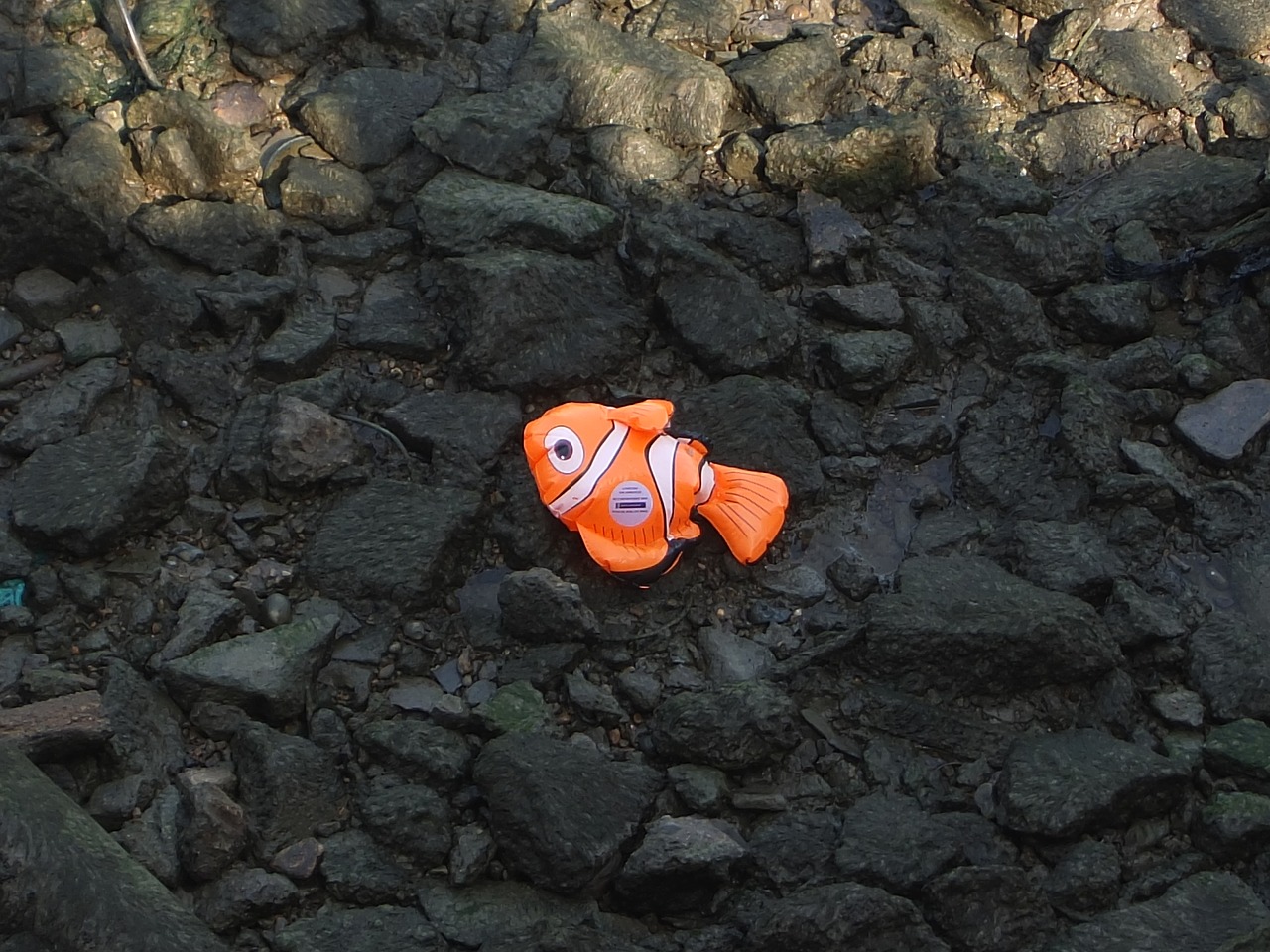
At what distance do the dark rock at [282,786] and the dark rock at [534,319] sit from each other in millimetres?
1123

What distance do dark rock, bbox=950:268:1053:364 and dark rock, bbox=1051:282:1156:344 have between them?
0.07 metres

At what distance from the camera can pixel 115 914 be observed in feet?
8.46

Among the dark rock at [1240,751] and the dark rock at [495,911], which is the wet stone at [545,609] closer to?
the dark rock at [495,911]

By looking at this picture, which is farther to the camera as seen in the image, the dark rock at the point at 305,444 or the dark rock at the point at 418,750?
the dark rock at the point at 305,444

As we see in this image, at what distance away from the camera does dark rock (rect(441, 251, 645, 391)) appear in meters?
3.69

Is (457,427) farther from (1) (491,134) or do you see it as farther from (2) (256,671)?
(1) (491,134)

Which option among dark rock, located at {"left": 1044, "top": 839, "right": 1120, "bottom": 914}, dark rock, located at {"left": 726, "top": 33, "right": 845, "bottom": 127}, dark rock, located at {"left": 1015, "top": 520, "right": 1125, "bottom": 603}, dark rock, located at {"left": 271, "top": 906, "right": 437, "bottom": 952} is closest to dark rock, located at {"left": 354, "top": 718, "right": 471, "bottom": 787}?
dark rock, located at {"left": 271, "top": 906, "right": 437, "bottom": 952}

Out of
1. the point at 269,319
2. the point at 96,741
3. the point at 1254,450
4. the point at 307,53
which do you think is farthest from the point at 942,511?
the point at 307,53

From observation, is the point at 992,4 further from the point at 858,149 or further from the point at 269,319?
the point at 269,319

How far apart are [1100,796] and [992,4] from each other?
2.77 metres

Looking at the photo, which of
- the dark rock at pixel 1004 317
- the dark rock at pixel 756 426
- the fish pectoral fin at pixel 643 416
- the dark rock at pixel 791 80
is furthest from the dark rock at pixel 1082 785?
the dark rock at pixel 791 80

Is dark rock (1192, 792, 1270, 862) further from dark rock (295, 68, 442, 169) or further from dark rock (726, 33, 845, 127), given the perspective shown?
dark rock (295, 68, 442, 169)

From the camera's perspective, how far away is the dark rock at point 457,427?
11.6ft

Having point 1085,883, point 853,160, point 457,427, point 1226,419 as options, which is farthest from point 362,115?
point 1085,883
